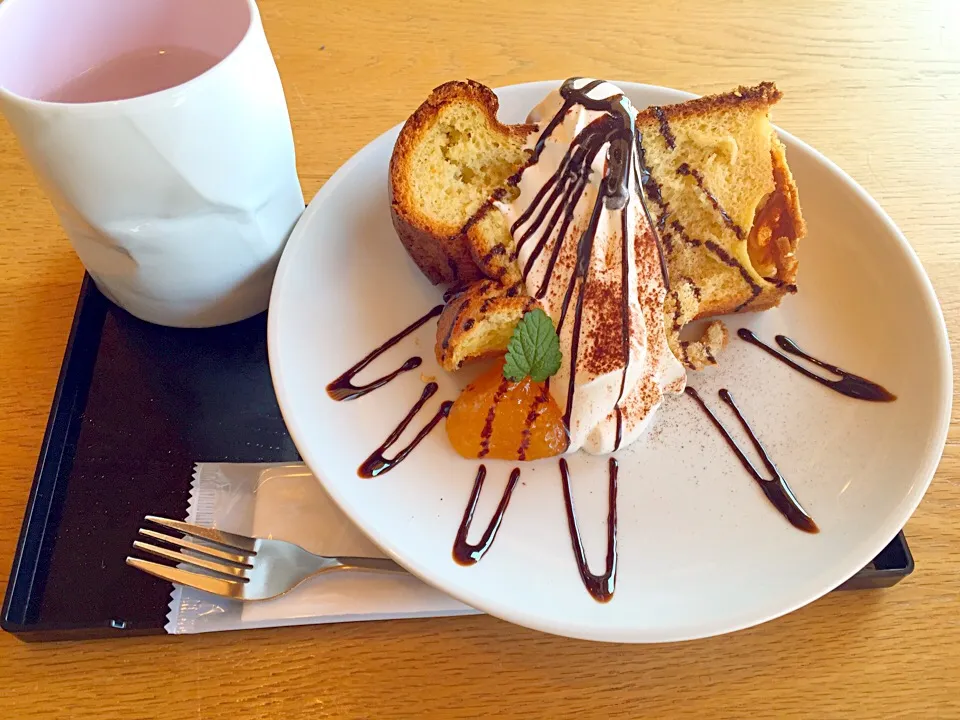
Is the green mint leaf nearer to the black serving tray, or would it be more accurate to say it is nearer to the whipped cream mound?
the whipped cream mound

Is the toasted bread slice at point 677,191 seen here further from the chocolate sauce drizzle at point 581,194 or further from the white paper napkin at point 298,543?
the white paper napkin at point 298,543

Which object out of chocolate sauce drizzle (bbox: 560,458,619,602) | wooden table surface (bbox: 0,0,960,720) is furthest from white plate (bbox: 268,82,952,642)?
wooden table surface (bbox: 0,0,960,720)

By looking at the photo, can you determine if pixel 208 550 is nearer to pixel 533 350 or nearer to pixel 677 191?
pixel 533 350

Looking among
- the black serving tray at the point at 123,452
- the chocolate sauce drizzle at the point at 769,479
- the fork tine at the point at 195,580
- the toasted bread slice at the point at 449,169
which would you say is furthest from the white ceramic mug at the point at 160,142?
the chocolate sauce drizzle at the point at 769,479

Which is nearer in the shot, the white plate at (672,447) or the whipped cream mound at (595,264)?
the white plate at (672,447)

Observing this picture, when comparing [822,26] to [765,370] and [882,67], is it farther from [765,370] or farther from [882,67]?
[765,370]

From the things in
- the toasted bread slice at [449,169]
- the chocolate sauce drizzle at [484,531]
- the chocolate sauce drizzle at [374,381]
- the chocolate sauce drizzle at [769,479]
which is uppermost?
the toasted bread slice at [449,169]
